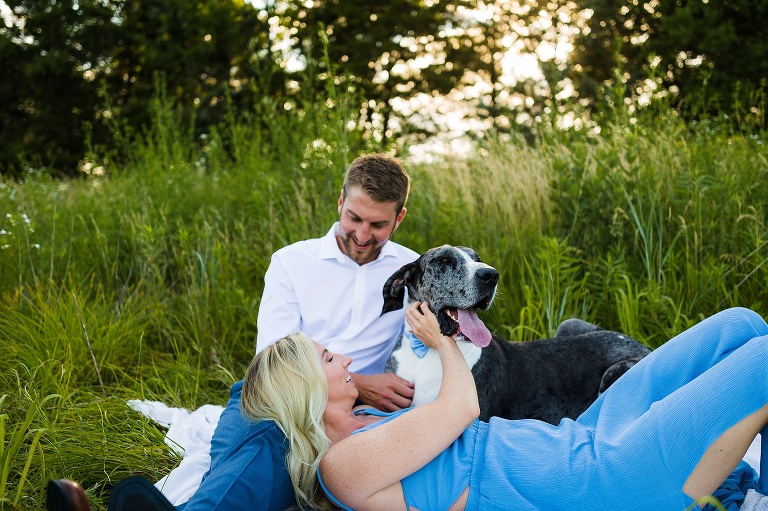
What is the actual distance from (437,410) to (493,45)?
23079 mm

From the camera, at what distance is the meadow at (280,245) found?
4.11 meters

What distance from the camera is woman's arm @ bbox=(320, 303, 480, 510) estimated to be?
2.43 meters

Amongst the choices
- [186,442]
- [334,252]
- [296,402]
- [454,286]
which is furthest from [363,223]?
[186,442]

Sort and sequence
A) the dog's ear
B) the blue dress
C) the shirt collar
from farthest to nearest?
1. the shirt collar
2. the dog's ear
3. the blue dress

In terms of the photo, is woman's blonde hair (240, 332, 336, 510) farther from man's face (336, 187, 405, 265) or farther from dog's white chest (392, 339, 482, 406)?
man's face (336, 187, 405, 265)

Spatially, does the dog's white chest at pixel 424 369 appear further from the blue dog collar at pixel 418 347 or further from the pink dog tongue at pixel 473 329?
the pink dog tongue at pixel 473 329

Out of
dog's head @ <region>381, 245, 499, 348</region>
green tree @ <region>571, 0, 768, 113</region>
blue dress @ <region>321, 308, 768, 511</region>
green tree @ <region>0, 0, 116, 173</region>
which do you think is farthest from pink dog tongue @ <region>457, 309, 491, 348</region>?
green tree @ <region>0, 0, 116, 173</region>

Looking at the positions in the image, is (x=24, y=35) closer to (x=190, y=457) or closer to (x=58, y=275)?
(x=58, y=275)

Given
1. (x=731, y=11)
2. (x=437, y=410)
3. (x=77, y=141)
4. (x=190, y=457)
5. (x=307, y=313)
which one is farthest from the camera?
(x=77, y=141)

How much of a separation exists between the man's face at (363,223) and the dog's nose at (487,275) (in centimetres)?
67

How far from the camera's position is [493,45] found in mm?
24016

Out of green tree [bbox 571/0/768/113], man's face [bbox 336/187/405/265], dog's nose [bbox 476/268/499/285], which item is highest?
green tree [bbox 571/0/768/113]

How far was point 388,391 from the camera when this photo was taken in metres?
3.46

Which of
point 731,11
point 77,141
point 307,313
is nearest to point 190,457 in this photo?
point 307,313
